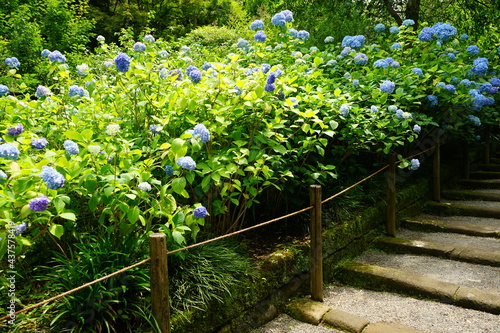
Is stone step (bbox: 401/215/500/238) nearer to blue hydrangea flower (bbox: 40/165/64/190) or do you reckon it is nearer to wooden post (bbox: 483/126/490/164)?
wooden post (bbox: 483/126/490/164)

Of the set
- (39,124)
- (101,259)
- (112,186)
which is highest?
(39,124)

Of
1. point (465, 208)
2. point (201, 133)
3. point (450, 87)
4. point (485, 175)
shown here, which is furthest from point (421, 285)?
point (485, 175)

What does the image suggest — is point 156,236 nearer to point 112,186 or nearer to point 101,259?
point 112,186

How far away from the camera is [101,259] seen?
2436mm

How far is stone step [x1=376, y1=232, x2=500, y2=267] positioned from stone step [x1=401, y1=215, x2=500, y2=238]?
0.16 meters

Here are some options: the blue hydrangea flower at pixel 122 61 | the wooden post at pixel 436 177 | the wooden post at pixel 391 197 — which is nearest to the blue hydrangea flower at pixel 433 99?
the wooden post at pixel 391 197

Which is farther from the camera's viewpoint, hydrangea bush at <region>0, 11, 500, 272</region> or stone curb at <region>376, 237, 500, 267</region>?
stone curb at <region>376, 237, 500, 267</region>

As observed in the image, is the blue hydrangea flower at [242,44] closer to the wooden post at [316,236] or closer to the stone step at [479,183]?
the wooden post at [316,236]

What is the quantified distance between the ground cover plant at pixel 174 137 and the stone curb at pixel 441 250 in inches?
35.0

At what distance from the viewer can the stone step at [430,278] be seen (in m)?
3.38

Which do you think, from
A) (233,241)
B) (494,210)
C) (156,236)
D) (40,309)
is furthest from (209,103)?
(494,210)

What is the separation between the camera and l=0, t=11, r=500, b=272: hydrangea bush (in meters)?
2.31

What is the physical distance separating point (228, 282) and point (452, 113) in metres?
4.05

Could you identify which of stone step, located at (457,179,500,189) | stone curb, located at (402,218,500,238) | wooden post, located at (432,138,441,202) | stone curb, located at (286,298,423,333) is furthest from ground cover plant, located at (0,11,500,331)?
stone step, located at (457,179,500,189)
